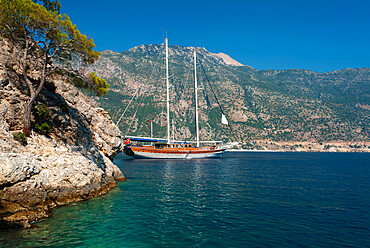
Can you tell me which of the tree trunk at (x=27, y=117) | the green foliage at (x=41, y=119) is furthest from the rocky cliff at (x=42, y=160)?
the tree trunk at (x=27, y=117)

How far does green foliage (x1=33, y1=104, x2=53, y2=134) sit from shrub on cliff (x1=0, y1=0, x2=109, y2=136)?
130 centimetres

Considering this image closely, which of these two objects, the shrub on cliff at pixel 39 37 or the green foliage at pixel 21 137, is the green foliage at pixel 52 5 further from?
the green foliage at pixel 21 137

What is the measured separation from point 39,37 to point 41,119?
723 centimetres

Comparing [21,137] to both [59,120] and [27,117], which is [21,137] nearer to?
[27,117]

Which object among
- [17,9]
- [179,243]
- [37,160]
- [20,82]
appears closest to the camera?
[179,243]

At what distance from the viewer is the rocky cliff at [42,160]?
13930 millimetres

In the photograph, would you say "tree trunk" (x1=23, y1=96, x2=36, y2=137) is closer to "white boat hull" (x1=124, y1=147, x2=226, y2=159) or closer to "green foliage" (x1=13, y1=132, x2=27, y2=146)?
"green foliage" (x1=13, y1=132, x2=27, y2=146)

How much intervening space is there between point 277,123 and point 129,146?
14987 centimetres

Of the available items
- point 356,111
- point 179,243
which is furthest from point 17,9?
point 356,111

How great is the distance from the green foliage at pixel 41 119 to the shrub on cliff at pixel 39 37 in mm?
1301

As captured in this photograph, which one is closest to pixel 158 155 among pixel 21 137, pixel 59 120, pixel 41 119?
pixel 59 120

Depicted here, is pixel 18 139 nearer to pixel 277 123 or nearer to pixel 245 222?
pixel 245 222

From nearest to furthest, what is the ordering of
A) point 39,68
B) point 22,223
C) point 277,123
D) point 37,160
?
point 22,223
point 37,160
point 39,68
point 277,123

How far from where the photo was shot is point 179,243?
1105 cm
